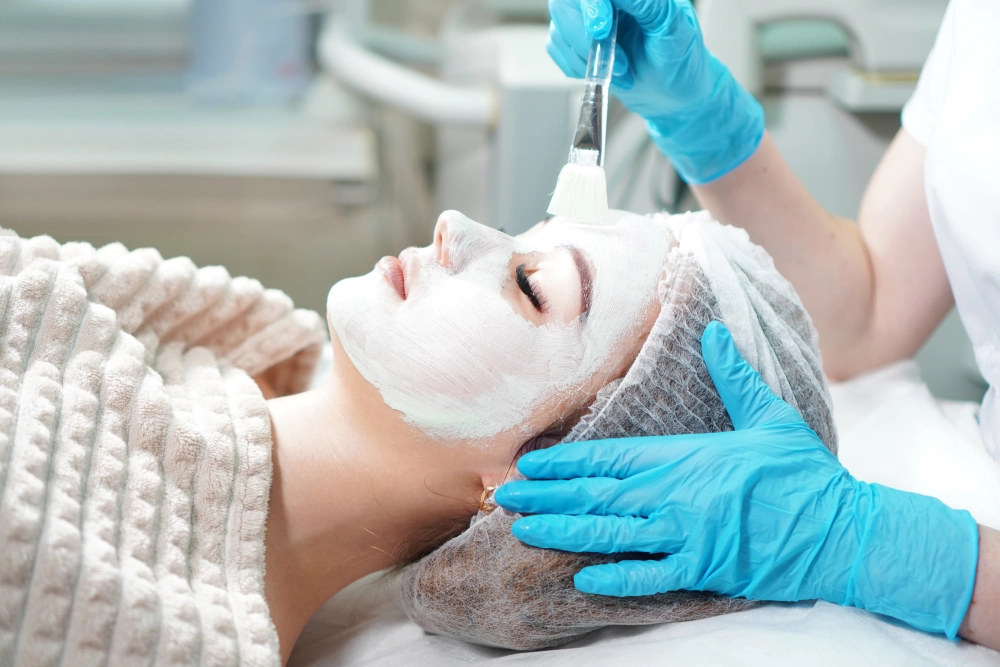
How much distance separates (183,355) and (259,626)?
48 centimetres

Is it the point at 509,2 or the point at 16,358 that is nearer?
the point at 16,358

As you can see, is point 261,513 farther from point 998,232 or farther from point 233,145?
→ point 233,145

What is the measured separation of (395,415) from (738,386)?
1.40 ft

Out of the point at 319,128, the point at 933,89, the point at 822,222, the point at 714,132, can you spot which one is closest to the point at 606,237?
the point at 714,132

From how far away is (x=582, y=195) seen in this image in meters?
1.01

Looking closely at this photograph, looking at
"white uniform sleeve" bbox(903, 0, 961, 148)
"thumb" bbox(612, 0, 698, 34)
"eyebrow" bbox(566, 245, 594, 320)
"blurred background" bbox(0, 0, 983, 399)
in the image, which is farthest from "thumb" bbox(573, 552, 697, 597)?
"blurred background" bbox(0, 0, 983, 399)

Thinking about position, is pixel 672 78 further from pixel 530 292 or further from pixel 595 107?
pixel 530 292

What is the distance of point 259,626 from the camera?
88 cm

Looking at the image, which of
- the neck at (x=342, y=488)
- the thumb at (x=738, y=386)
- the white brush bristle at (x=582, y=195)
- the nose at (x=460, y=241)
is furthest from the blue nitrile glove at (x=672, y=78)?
the neck at (x=342, y=488)

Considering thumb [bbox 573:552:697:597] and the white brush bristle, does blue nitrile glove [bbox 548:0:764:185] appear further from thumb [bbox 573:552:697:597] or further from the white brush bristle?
thumb [bbox 573:552:697:597]

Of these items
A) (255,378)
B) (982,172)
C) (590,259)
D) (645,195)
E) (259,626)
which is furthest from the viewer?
(645,195)

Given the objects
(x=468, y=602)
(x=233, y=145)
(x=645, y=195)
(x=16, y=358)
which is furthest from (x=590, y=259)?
(x=233, y=145)

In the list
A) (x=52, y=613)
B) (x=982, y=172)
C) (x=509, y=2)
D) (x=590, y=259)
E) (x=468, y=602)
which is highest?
(x=509, y=2)

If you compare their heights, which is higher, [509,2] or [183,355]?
[509,2]
